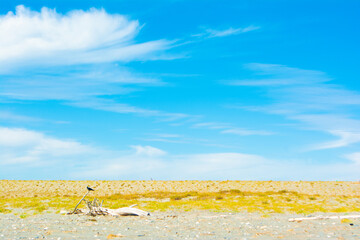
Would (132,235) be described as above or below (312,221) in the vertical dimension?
below

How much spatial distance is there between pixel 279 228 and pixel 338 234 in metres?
3.42

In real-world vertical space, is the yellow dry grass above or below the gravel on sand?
above

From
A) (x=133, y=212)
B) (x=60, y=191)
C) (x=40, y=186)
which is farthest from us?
(x=40, y=186)

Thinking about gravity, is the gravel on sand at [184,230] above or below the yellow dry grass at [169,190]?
below

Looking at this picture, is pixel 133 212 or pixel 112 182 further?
pixel 112 182

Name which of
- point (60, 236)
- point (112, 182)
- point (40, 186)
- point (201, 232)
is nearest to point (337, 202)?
point (201, 232)

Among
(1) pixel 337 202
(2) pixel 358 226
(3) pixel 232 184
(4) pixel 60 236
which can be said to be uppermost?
(3) pixel 232 184

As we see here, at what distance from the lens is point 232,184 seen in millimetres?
63750

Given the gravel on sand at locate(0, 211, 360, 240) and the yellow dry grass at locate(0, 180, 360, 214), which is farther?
the yellow dry grass at locate(0, 180, 360, 214)

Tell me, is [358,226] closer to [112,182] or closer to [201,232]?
[201,232]

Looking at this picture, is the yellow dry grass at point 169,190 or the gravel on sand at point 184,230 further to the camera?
the yellow dry grass at point 169,190

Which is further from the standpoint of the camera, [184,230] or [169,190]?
[169,190]

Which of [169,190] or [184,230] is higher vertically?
[169,190]

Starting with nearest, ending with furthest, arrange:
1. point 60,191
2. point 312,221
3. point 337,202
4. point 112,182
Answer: point 312,221 < point 337,202 < point 60,191 < point 112,182
